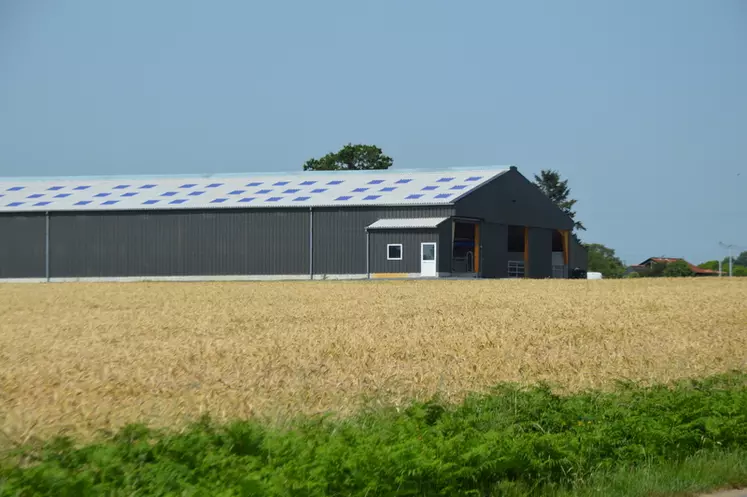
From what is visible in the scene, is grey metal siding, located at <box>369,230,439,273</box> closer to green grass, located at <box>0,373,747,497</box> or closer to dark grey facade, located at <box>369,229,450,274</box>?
dark grey facade, located at <box>369,229,450,274</box>

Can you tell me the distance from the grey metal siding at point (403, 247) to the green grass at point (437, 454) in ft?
135

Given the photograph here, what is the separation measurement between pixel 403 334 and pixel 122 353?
5.39 metres

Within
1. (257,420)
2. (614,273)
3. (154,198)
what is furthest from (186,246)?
(614,273)

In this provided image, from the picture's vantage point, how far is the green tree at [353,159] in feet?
349

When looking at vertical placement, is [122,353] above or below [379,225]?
below

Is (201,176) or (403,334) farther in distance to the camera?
(201,176)

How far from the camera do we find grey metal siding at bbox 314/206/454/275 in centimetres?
5306

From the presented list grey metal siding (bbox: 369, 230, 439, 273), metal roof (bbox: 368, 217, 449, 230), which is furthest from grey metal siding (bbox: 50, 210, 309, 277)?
metal roof (bbox: 368, 217, 449, 230)

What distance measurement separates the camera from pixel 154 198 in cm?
5881

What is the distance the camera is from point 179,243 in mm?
56469

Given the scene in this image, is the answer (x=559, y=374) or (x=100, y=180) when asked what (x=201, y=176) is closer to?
(x=100, y=180)

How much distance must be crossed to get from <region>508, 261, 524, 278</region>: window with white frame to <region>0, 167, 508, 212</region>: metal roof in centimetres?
580

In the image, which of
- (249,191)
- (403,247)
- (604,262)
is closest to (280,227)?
(249,191)

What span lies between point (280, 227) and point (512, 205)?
14.7m
